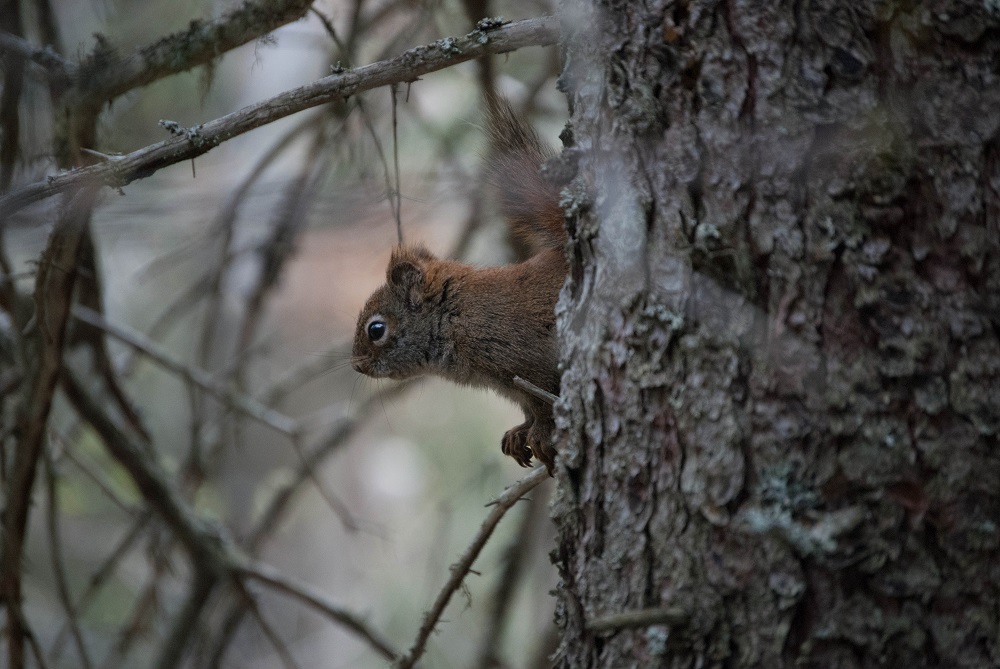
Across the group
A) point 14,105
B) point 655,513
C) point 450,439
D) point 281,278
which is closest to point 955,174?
point 655,513

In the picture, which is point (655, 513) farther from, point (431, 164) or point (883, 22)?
point (431, 164)

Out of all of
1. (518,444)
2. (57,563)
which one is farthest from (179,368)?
(518,444)

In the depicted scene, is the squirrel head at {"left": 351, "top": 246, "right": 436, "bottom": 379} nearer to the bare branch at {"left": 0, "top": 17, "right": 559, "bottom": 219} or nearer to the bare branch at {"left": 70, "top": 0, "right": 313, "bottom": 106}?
the bare branch at {"left": 70, "top": 0, "right": 313, "bottom": 106}

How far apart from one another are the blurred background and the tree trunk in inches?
21.7

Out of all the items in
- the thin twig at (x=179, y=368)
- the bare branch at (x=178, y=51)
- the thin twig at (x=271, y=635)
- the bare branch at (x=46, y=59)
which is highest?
the thin twig at (x=179, y=368)

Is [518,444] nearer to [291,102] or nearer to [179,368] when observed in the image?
[291,102]

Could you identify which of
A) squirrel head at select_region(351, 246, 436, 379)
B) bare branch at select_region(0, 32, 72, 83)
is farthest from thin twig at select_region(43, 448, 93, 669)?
bare branch at select_region(0, 32, 72, 83)

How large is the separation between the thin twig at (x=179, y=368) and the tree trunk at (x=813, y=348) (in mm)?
1797

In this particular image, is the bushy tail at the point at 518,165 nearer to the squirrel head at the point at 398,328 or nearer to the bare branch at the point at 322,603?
the squirrel head at the point at 398,328

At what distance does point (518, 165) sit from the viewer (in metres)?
1.86

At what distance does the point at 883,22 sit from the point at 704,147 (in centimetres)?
24

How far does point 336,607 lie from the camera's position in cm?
248

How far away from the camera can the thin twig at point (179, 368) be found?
2475 millimetres

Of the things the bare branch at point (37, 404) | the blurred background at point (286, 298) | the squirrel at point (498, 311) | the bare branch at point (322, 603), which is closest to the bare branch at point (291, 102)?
the blurred background at point (286, 298)
